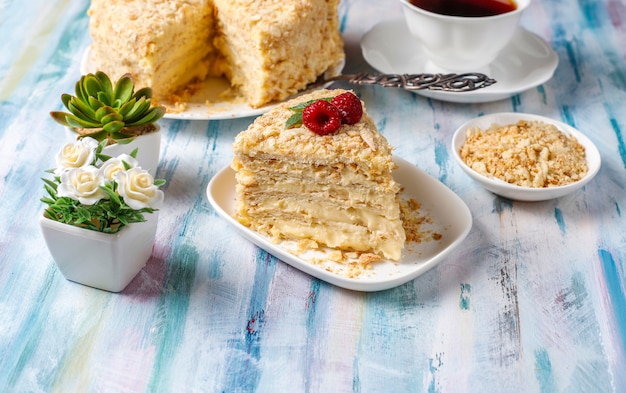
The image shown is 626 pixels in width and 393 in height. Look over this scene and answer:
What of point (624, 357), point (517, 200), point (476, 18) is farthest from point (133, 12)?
point (624, 357)

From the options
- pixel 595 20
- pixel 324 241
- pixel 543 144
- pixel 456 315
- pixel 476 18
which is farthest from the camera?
pixel 595 20

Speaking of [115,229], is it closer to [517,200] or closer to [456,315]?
[456,315]

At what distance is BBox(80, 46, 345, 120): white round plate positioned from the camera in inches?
125

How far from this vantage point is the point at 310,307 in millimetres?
2447

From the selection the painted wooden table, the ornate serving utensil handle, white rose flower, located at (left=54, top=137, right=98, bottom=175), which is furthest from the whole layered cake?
white rose flower, located at (left=54, top=137, right=98, bottom=175)

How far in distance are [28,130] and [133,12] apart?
2.33 ft

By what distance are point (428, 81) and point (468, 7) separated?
17.3 inches

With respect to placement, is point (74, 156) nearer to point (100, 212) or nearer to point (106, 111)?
point (100, 212)

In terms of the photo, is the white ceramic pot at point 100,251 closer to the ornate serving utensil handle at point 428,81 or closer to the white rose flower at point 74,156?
the white rose flower at point 74,156

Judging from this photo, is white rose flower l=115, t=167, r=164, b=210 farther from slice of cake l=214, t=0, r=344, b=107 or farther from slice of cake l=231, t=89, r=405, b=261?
slice of cake l=214, t=0, r=344, b=107

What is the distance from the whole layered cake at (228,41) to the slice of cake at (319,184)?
24.1 inches

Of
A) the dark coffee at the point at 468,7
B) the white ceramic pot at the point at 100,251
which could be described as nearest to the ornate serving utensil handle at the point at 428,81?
the dark coffee at the point at 468,7

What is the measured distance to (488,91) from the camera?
337cm

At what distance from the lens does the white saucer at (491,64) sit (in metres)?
3.40
